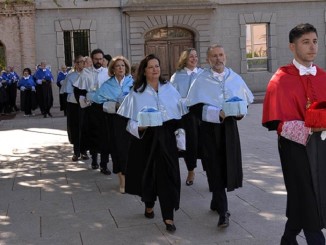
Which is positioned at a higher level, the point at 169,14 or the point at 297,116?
the point at 169,14

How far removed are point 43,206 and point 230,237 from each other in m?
2.70

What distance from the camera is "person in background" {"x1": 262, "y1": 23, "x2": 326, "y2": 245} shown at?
400 cm

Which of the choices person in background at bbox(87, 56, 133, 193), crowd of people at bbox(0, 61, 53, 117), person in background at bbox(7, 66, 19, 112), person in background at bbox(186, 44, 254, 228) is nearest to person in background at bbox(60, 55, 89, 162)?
person in background at bbox(87, 56, 133, 193)

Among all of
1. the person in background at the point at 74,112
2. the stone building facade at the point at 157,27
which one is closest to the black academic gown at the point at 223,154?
the person in background at the point at 74,112

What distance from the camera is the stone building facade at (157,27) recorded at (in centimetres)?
2238

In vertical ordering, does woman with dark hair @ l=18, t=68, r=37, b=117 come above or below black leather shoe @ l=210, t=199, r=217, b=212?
above

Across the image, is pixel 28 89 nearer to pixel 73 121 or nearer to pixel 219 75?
pixel 73 121

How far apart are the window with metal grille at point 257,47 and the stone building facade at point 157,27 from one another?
10.9 inches

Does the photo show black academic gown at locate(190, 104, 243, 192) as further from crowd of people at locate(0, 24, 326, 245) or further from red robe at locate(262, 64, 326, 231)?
red robe at locate(262, 64, 326, 231)

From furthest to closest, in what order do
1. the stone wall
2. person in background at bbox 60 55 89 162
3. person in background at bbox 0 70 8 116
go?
the stone wall < person in background at bbox 0 70 8 116 < person in background at bbox 60 55 89 162

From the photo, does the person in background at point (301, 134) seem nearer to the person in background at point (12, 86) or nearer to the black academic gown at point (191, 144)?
the black academic gown at point (191, 144)

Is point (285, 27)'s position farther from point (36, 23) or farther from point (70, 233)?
point (70, 233)

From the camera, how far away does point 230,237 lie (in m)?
5.28

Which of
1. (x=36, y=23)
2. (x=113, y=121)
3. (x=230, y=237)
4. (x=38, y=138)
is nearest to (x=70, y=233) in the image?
(x=230, y=237)
